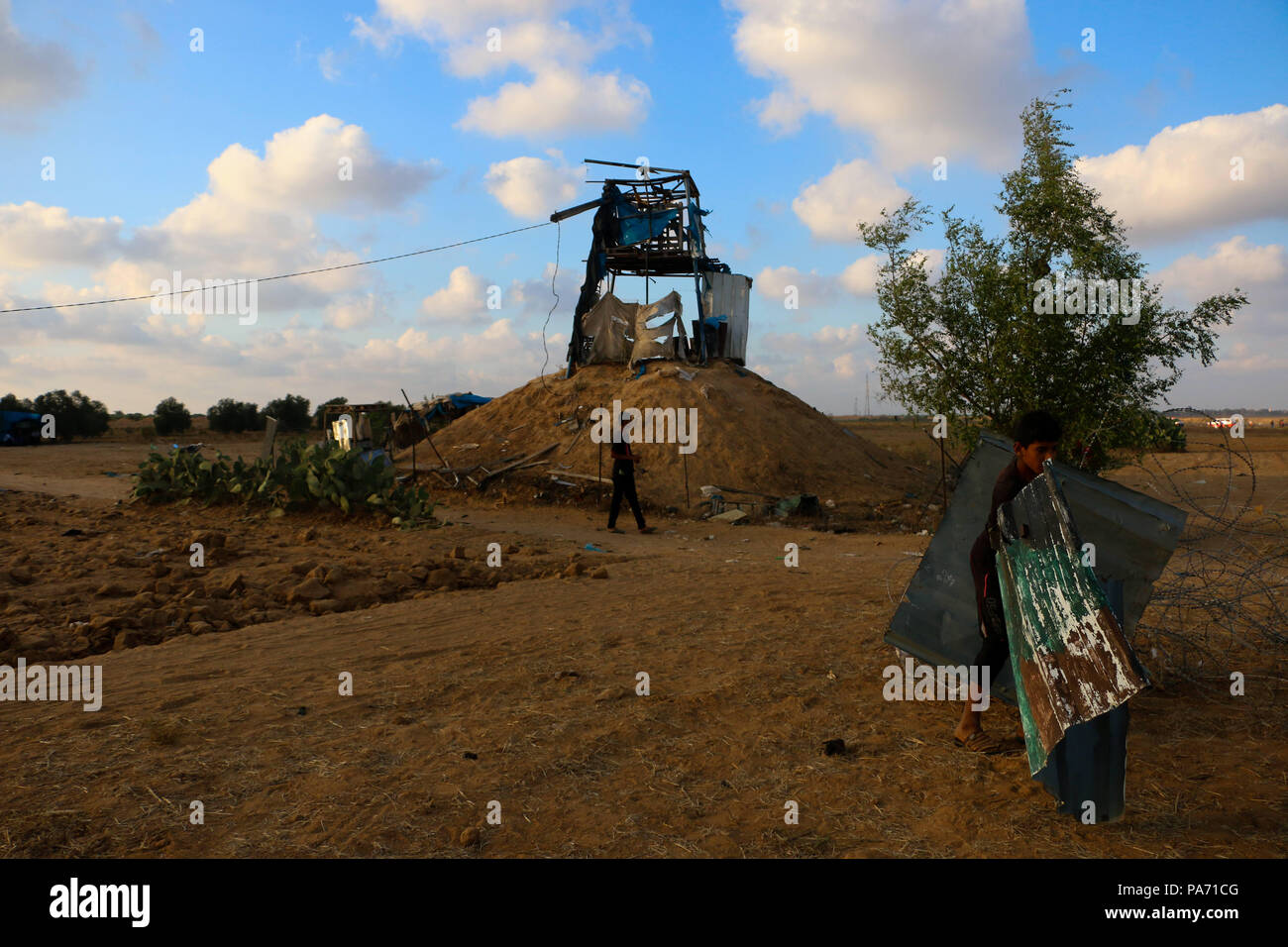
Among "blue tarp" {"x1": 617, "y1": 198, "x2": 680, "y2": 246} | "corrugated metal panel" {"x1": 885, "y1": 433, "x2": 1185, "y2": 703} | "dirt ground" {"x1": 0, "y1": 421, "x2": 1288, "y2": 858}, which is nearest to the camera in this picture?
"dirt ground" {"x1": 0, "y1": 421, "x2": 1288, "y2": 858}

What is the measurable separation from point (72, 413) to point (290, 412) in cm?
1223

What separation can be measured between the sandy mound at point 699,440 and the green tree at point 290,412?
31084 millimetres

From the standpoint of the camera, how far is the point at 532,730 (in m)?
4.47

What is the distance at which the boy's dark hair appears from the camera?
12.6 ft

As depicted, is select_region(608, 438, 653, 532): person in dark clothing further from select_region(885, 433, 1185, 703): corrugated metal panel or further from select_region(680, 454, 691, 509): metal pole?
select_region(885, 433, 1185, 703): corrugated metal panel

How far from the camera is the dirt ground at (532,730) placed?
11.0 feet

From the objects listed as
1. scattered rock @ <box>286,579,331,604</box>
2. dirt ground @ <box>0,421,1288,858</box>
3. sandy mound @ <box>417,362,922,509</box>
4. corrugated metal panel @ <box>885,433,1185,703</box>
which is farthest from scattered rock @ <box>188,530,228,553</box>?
sandy mound @ <box>417,362,922,509</box>

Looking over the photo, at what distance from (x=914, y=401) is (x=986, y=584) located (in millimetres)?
9107

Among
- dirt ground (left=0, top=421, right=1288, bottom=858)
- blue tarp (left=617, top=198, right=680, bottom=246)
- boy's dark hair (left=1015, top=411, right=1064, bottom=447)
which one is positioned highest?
blue tarp (left=617, top=198, right=680, bottom=246)

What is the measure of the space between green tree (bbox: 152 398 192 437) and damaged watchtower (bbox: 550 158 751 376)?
30.4 m

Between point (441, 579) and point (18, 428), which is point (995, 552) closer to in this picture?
point (441, 579)

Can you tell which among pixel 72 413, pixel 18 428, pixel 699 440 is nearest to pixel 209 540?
pixel 699 440
